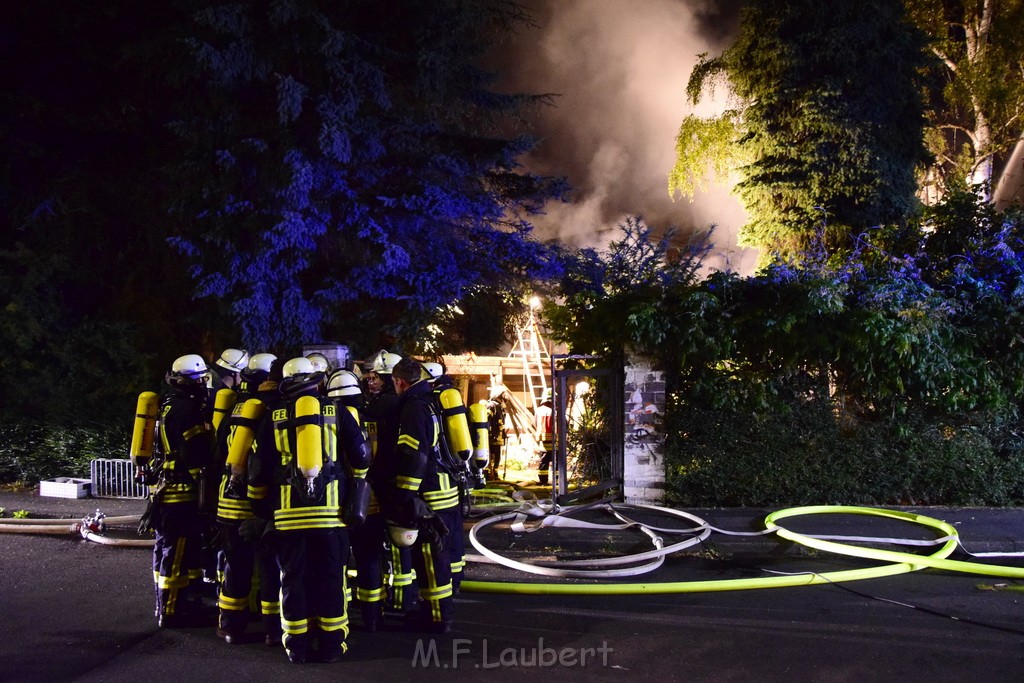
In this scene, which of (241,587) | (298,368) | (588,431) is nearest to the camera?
(298,368)

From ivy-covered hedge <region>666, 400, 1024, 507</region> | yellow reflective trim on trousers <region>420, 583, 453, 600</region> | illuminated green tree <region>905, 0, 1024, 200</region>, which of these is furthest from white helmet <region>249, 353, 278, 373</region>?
illuminated green tree <region>905, 0, 1024, 200</region>

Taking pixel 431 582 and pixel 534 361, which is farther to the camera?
pixel 534 361

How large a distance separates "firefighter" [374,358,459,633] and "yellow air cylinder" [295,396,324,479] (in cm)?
75

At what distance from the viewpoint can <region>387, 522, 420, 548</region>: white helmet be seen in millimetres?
5473

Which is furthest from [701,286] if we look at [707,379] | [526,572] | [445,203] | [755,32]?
[755,32]

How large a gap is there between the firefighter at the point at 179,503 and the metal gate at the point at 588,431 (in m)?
4.92

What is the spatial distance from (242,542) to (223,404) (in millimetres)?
1156

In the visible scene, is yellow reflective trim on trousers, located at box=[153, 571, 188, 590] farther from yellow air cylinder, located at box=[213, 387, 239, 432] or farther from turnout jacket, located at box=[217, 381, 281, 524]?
yellow air cylinder, located at box=[213, 387, 239, 432]

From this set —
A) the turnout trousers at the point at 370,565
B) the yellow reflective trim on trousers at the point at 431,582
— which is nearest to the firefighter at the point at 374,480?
the turnout trousers at the point at 370,565

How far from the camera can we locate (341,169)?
37.6ft

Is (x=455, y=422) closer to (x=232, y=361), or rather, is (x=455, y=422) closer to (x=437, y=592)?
(x=437, y=592)

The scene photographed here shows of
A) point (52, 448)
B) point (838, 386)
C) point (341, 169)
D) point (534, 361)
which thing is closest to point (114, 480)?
point (52, 448)

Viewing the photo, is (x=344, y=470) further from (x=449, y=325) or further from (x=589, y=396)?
(x=449, y=325)

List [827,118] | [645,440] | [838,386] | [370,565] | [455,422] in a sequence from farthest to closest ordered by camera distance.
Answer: [827,118] < [838,386] < [645,440] < [455,422] < [370,565]
